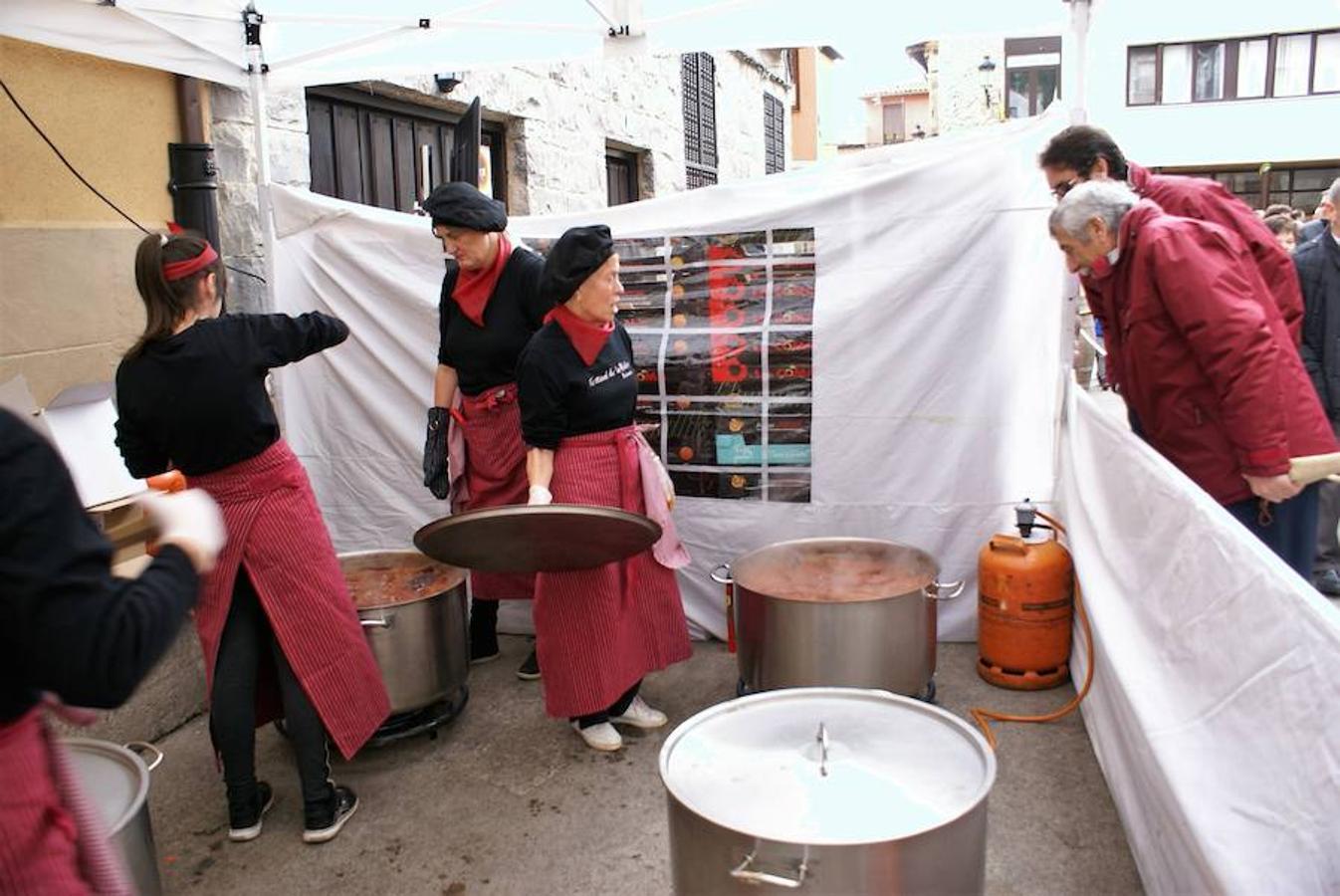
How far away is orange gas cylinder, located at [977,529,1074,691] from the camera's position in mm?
3799

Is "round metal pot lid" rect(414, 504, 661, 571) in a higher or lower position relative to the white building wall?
lower

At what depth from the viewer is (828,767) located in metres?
1.92

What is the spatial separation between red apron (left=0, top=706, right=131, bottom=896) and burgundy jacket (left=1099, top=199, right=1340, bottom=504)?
8.72 ft

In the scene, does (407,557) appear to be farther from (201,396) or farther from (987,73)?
(987,73)

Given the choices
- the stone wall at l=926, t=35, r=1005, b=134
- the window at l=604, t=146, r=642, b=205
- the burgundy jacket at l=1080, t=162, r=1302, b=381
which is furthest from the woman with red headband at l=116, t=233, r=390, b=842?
the stone wall at l=926, t=35, r=1005, b=134

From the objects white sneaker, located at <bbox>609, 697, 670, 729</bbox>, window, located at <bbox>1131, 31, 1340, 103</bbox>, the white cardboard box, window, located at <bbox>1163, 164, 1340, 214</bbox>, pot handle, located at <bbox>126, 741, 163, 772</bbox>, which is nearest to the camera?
pot handle, located at <bbox>126, 741, 163, 772</bbox>

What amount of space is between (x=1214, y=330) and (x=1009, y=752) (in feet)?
5.04

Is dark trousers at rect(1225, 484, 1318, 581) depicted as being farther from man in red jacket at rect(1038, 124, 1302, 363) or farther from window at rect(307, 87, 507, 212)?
window at rect(307, 87, 507, 212)

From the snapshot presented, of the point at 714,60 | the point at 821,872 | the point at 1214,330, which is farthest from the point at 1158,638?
the point at 714,60

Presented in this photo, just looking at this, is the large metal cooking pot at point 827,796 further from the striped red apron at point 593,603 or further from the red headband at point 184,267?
the red headband at point 184,267

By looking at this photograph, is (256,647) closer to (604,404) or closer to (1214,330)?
(604,404)

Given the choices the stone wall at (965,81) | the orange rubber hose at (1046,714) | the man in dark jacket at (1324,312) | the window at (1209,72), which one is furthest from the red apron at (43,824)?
the stone wall at (965,81)

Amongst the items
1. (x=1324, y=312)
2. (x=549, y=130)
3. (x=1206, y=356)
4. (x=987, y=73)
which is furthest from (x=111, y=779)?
(x=987, y=73)

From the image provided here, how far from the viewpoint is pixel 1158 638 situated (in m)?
2.54
